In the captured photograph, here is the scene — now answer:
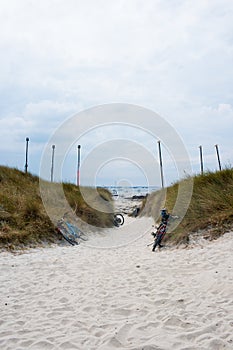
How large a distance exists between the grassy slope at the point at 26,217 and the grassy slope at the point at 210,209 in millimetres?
3340

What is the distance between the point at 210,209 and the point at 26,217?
16.0 feet

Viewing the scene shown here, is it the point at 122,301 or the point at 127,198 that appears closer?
the point at 122,301

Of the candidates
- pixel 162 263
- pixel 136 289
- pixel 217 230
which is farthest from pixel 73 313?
pixel 217 230

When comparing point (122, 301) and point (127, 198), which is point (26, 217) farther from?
point (127, 198)

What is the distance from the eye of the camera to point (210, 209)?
6918 mm

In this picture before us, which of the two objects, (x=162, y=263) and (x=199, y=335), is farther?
(x=162, y=263)

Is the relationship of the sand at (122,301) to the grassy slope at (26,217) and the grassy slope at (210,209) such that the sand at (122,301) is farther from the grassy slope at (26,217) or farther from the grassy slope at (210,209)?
the grassy slope at (26,217)

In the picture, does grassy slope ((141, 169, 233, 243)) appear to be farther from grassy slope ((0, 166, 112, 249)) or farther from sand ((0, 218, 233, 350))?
grassy slope ((0, 166, 112, 249))

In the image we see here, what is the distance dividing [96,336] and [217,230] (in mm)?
3987

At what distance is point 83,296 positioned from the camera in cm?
378

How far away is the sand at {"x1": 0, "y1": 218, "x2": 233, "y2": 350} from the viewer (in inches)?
101

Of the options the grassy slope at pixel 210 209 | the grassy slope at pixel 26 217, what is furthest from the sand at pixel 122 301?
the grassy slope at pixel 26 217

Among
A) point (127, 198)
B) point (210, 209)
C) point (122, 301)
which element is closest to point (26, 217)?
point (210, 209)

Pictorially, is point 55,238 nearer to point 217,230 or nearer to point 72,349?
point 217,230
